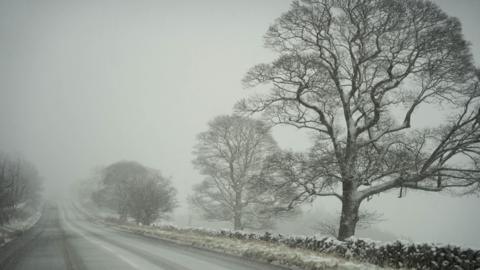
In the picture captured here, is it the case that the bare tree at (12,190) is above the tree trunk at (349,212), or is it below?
below

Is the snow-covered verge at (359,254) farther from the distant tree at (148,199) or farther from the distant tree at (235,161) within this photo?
the distant tree at (148,199)

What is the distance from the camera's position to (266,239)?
57.5ft

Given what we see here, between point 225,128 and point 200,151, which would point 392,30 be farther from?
point 200,151

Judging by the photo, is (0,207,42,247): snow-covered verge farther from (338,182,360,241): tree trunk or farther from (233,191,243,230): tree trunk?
(338,182,360,241): tree trunk

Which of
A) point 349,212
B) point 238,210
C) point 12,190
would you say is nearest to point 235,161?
point 238,210

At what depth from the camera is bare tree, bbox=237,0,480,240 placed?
12.4 meters

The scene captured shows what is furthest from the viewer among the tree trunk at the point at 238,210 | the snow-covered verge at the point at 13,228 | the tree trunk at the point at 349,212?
the tree trunk at the point at 238,210

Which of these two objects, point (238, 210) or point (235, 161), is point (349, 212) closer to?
point (238, 210)

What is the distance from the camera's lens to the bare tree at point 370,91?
1242 centimetres

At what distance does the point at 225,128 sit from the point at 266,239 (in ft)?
41.9

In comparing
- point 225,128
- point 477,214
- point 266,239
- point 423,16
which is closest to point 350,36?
point 423,16

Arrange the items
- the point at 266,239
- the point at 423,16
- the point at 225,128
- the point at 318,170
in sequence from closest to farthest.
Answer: the point at 423,16 → the point at 318,170 → the point at 266,239 → the point at 225,128

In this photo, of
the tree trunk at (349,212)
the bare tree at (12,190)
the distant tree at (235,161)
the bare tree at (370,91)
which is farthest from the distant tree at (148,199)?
the tree trunk at (349,212)

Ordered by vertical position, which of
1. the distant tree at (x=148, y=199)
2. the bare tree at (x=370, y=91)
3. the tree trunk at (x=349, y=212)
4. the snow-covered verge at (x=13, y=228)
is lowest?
the snow-covered verge at (x=13, y=228)
